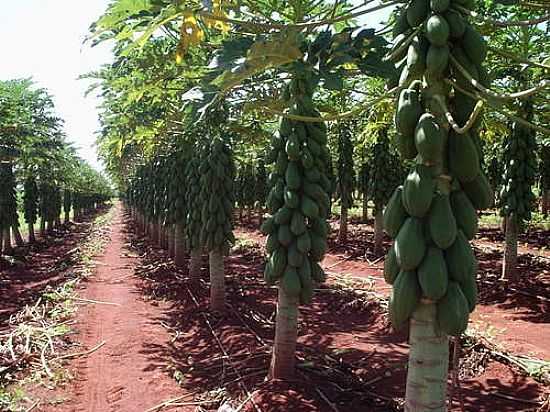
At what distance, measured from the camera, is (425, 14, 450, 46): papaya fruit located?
2.34 meters

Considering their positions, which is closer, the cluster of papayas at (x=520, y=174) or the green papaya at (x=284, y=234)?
the green papaya at (x=284, y=234)

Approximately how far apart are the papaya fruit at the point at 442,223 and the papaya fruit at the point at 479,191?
217 mm

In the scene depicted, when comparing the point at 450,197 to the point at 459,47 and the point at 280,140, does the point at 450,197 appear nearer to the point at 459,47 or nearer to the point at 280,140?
the point at 459,47

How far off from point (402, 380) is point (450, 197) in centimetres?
361

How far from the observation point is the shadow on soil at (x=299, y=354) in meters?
5.03

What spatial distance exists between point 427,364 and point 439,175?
2.92 ft

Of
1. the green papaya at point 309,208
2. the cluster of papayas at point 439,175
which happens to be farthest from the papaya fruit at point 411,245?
the green papaya at point 309,208

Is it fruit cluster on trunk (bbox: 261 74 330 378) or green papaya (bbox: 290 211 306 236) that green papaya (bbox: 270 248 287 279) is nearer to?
Answer: fruit cluster on trunk (bbox: 261 74 330 378)

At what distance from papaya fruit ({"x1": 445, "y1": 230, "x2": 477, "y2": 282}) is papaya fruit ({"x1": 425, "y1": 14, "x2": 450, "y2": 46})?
91cm

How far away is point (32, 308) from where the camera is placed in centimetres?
968

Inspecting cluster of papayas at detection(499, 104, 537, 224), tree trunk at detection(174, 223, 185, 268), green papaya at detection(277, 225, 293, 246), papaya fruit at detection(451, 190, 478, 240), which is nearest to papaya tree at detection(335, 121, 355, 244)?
tree trunk at detection(174, 223, 185, 268)

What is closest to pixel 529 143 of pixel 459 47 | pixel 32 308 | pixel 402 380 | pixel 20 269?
pixel 402 380

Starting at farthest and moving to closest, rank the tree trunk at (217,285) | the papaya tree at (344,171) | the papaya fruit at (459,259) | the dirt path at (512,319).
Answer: the papaya tree at (344,171)
the tree trunk at (217,285)
the dirt path at (512,319)
the papaya fruit at (459,259)

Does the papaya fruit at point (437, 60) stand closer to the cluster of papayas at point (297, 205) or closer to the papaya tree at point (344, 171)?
the cluster of papayas at point (297, 205)
